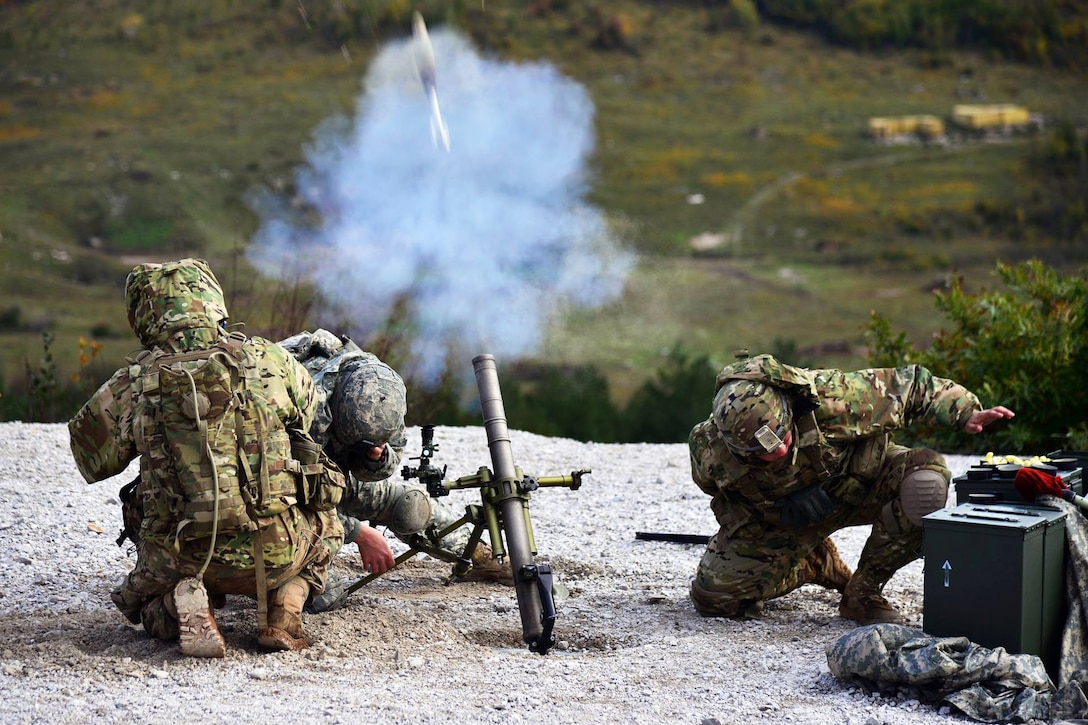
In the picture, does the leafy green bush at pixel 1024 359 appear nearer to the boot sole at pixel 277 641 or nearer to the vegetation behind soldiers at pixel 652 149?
the boot sole at pixel 277 641

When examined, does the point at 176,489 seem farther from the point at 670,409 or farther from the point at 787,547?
the point at 670,409

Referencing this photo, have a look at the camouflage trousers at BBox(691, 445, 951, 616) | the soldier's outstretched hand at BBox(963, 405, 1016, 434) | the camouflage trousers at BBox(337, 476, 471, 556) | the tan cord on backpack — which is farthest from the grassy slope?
the tan cord on backpack

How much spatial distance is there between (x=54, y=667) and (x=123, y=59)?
18.8 metres

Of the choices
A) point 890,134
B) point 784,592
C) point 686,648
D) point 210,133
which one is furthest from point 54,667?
point 890,134

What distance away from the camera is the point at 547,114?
18.9 meters

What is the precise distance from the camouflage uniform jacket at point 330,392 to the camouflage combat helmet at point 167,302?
0.54 meters

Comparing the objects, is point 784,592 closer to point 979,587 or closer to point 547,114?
point 979,587

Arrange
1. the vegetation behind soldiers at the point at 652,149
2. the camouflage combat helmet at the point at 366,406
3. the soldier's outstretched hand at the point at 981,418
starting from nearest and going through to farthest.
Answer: the soldier's outstretched hand at the point at 981,418, the camouflage combat helmet at the point at 366,406, the vegetation behind soldiers at the point at 652,149

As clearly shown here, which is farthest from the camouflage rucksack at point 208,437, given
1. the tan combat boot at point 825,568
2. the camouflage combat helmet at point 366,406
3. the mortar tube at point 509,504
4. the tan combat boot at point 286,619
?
the tan combat boot at point 825,568

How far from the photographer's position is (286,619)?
4652 millimetres

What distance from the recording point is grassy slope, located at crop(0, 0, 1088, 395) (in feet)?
61.4

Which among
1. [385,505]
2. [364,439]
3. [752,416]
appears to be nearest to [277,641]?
[364,439]

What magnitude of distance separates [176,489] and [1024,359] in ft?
20.6

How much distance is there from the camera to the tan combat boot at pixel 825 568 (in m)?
5.39
